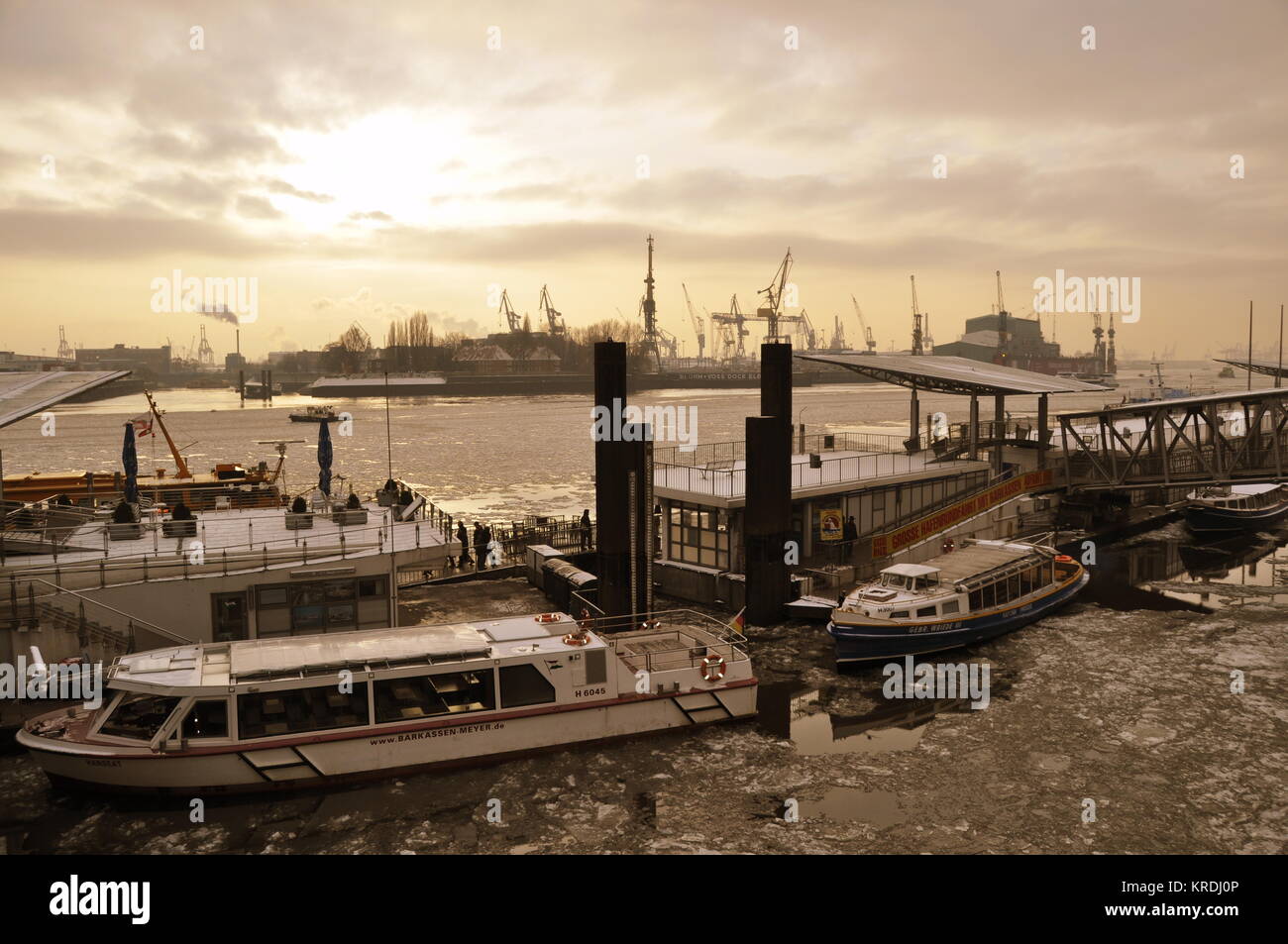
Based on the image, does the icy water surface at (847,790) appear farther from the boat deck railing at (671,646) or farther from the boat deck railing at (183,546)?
the boat deck railing at (183,546)

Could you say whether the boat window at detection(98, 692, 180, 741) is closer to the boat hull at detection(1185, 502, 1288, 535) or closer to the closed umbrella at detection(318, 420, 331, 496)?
the closed umbrella at detection(318, 420, 331, 496)

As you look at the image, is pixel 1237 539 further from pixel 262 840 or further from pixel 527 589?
pixel 262 840

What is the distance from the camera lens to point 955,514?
41531 mm

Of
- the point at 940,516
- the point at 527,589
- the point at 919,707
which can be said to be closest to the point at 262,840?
the point at 919,707

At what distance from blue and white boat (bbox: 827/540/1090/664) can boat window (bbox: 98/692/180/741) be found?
696 inches

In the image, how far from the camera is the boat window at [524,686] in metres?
21.9

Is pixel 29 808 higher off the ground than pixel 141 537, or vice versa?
pixel 141 537

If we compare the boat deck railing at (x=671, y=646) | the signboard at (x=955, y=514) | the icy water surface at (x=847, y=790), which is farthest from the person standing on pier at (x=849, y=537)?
the boat deck railing at (x=671, y=646)

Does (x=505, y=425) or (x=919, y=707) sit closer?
(x=919, y=707)

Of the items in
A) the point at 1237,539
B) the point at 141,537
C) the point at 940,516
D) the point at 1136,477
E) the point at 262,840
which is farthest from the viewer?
the point at 1237,539

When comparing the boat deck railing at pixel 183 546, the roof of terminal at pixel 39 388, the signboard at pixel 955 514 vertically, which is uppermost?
the roof of terminal at pixel 39 388

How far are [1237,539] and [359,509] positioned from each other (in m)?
46.5

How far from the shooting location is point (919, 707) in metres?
25.9

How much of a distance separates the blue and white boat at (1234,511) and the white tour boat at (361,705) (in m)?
39.9
